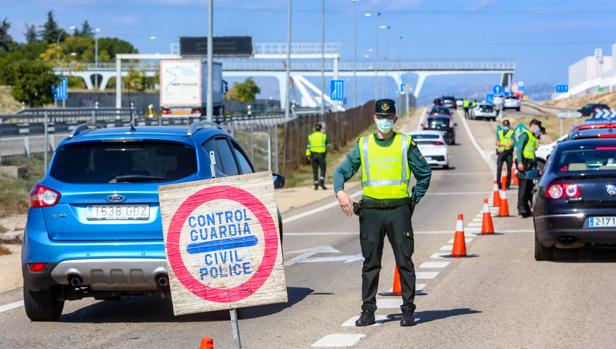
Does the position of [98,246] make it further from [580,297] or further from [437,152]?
[437,152]

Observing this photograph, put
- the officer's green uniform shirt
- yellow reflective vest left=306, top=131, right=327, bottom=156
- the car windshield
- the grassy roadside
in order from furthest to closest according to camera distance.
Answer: yellow reflective vest left=306, top=131, right=327, bottom=156 → the grassy roadside → the car windshield → the officer's green uniform shirt

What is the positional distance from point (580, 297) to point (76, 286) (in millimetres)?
4703

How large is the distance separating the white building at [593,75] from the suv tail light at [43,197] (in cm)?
11522

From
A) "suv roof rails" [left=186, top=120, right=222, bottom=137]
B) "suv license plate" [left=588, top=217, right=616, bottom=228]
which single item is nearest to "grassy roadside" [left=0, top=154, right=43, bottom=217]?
"suv license plate" [left=588, top=217, right=616, bottom=228]

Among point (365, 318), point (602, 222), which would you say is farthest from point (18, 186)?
point (365, 318)

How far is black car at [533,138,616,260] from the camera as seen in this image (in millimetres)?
15062

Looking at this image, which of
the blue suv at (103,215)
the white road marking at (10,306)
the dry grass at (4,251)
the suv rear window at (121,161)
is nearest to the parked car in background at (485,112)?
the dry grass at (4,251)

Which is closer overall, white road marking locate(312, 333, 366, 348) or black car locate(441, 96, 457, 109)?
white road marking locate(312, 333, 366, 348)

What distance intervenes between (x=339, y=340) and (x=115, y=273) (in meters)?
2.02

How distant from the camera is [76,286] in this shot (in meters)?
10.7

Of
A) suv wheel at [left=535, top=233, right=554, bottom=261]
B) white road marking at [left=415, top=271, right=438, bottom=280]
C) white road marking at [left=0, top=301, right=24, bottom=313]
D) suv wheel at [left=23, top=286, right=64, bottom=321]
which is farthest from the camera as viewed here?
suv wheel at [left=535, top=233, right=554, bottom=261]

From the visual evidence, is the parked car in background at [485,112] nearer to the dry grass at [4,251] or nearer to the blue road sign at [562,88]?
the blue road sign at [562,88]

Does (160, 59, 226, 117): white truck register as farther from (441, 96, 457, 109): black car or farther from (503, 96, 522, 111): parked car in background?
(441, 96, 457, 109): black car

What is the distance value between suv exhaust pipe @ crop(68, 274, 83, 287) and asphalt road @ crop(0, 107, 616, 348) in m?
0.38
